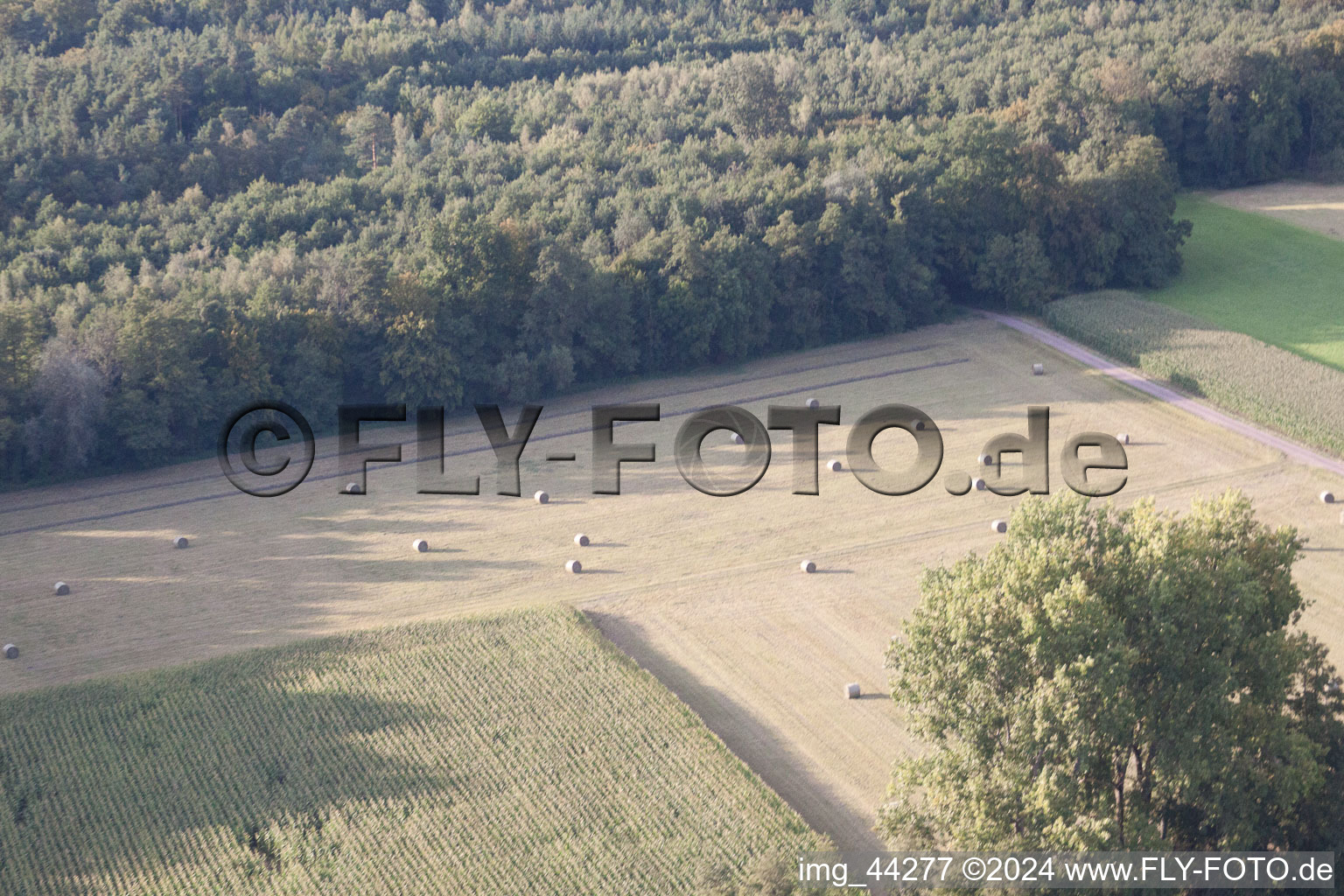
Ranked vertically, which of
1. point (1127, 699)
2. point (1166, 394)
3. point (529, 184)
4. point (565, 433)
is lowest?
point (1127, 699)

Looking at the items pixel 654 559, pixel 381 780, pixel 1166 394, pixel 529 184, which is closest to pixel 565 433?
pixel 654 559

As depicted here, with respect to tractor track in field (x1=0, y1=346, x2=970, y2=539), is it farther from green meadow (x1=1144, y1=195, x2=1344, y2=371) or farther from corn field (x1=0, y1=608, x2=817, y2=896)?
green meadow (x1=1144, y1=195, x2=1344, y2=371)

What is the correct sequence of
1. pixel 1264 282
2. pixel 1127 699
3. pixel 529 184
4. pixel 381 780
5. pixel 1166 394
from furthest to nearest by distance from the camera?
pixel 1264 282
pixel 529 184
pixel 1166 394
pixel 381 780
pixel 1127 699

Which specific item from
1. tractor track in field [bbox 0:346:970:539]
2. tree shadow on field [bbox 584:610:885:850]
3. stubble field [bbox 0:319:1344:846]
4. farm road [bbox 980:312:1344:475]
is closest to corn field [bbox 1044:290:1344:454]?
farm road [bbox 980:312:1344:475]

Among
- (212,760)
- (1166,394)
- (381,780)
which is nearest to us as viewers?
(381,780)

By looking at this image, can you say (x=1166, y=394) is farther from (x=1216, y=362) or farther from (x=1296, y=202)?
(x=1296, y=202)

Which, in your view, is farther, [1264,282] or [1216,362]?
[1264,282]
